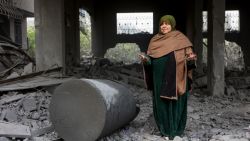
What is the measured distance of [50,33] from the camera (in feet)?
34.9

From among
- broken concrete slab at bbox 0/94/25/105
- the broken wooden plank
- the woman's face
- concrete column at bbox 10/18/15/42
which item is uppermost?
concrete column at bbox 10/18/15/42

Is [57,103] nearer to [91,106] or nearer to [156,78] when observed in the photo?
[91,106]

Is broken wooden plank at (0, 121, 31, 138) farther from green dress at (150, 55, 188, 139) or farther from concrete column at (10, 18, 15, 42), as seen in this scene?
concrete column at (10, 18, 15, 42)

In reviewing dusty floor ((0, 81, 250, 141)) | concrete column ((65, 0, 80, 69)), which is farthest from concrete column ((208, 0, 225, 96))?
concrete column ((65, 0, 80, 69))

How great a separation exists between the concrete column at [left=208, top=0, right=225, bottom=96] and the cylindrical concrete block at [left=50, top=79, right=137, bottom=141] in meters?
5.11

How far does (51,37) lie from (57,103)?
5224 mm

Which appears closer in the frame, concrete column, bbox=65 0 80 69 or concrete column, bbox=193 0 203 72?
concrete column, bbox=65 0 80 69

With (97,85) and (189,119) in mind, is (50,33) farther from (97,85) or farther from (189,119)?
(97,85)

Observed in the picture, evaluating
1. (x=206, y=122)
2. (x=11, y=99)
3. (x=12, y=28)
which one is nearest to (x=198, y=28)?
(x=206, y=122)

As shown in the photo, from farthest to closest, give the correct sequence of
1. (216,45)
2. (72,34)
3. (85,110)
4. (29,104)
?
(72,34) → (216,45) → (29,104) → (85,110)

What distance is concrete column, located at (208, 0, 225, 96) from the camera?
10234 mm

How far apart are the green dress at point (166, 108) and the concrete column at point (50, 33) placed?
5055 mm

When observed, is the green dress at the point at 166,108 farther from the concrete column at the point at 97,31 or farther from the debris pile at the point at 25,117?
the concrete column at the point at 97,31

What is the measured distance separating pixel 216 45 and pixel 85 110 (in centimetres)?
566
